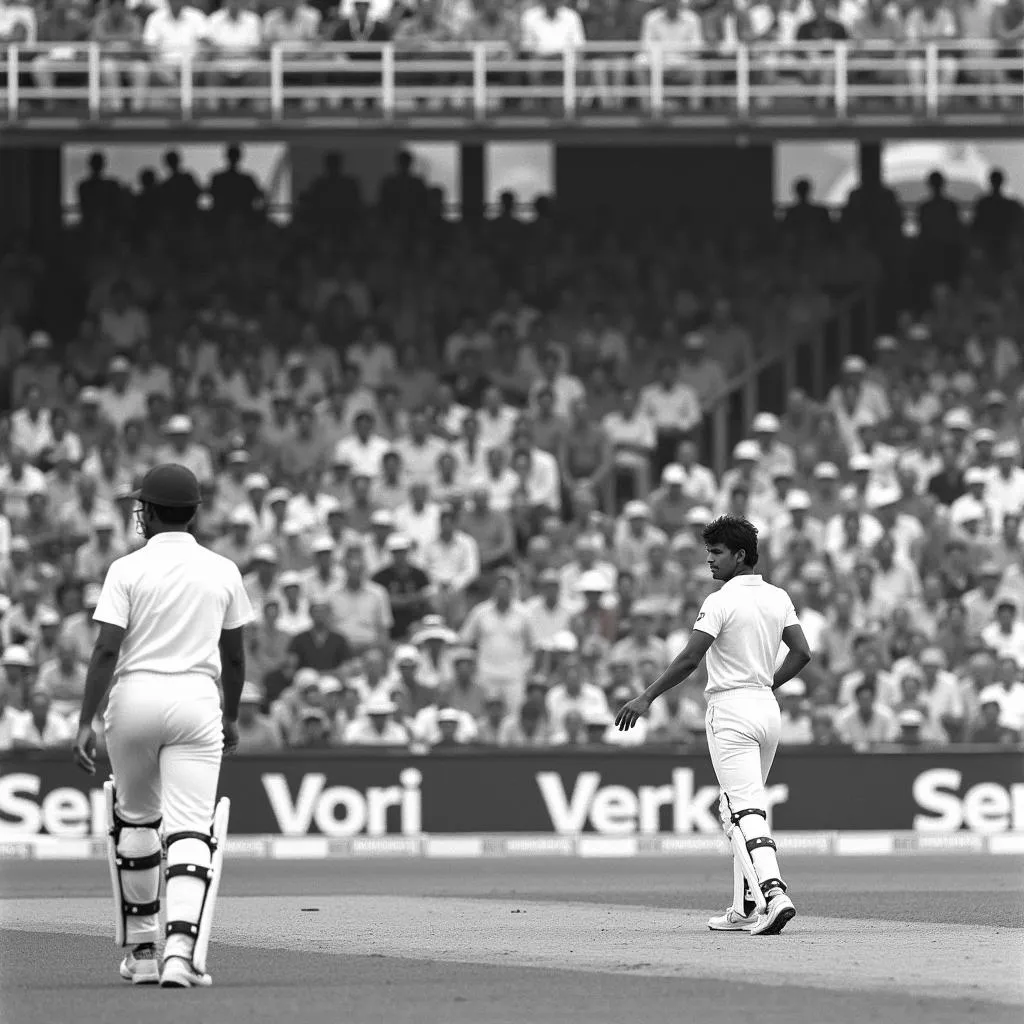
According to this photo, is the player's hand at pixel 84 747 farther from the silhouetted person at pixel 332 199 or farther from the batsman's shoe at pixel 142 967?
the silhouetted person at pixel 332 199

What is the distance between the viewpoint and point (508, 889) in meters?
14.9

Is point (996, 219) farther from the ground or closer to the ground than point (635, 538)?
farther from the ground

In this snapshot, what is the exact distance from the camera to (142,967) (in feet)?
28.8

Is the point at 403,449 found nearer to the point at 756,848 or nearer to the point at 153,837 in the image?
the point at 756,848

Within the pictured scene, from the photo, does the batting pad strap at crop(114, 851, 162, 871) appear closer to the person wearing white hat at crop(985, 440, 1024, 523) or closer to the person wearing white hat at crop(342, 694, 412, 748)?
the person wearing white hat at crop(342, 694, 412, 748)

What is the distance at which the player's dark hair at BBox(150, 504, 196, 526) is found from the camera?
879cm

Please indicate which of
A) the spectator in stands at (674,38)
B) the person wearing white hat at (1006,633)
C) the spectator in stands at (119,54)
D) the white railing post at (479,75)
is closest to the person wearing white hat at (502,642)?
the person wearing white hat at (1006,633)

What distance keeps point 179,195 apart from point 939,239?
28.2 ft

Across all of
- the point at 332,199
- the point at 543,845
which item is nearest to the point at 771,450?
the point at 543,845

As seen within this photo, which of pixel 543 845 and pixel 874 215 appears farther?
pixel 874 215

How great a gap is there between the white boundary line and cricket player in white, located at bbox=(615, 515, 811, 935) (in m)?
8.39

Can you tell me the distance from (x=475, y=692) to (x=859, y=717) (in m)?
3.16

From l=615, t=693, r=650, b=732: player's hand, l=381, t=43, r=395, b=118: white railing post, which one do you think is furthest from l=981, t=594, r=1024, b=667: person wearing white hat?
l=615, t=693, r=650, b=732: player's hand

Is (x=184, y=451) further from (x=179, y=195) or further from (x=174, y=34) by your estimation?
(x=174, y=34)
